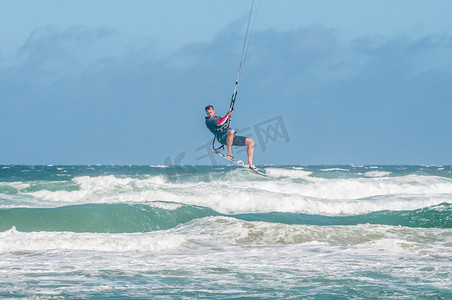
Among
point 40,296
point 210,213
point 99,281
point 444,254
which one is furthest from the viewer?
point 210,213

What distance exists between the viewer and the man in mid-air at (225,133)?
42.0 feet

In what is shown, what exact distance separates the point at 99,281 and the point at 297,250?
14.3 ft

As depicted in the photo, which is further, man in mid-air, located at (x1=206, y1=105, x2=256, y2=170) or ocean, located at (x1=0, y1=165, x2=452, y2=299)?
man in mid-air, located at (x1=206, y1=105, x2=256, y2=170)

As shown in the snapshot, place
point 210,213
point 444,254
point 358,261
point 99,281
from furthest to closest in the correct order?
1. point 210,213
2. point 444,254
3. point 358,261
4. point 99,281

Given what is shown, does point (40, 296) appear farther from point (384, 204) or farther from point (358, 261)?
point (384, 204)

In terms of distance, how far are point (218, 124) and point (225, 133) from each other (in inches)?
13.2

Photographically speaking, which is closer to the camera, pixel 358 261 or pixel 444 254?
pixel 358 261

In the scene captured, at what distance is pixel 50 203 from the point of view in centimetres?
2194

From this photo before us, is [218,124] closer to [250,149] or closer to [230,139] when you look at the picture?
[230,139]

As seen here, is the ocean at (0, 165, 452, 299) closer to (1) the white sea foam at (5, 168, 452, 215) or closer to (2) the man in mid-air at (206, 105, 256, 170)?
(1) the white sea foam at (5, 168, 452, 215)

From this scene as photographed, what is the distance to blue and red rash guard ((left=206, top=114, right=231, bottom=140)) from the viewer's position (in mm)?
12680

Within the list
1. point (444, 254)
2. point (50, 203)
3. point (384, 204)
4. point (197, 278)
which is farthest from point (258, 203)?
point (197, 278)

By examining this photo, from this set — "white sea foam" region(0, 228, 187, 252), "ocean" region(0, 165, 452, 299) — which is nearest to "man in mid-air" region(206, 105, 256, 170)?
"ocean" region(0, 165, 452, 299)

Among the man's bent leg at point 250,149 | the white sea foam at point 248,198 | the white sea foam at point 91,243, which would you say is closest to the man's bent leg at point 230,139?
the man's bent leg at point 250,149
